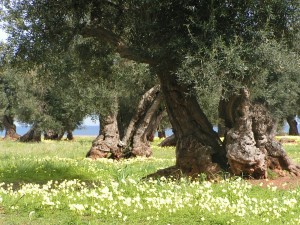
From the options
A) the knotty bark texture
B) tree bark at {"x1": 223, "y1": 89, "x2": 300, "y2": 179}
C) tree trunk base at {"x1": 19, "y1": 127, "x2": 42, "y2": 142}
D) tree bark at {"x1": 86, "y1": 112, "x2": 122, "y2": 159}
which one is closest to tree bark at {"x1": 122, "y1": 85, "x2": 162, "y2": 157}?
the knotty bark texture

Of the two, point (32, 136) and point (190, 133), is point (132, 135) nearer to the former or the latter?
point (190, 133)

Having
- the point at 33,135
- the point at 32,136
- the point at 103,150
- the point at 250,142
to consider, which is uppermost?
the point at 33,135

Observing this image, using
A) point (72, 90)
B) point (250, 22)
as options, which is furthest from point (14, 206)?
point (72, 90)

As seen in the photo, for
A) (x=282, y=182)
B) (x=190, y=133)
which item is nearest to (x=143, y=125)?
(x=190, y=133)

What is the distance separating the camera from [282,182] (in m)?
15.0

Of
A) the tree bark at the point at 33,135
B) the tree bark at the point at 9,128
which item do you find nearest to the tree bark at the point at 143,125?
the tree bark at the point at 33,135

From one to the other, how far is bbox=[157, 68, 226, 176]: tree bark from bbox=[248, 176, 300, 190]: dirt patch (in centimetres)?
160

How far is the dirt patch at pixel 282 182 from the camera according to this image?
→ 14.0 metres

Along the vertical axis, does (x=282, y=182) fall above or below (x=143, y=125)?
below

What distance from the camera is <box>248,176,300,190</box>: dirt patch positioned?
553 inches

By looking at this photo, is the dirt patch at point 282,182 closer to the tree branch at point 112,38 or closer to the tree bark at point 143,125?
the tree branch at point 112,38

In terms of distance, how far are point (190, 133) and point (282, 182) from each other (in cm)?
371

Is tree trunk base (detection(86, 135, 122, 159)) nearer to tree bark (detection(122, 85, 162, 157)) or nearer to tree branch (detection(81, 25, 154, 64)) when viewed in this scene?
tree bark (detection(122, 85, 162, 157))

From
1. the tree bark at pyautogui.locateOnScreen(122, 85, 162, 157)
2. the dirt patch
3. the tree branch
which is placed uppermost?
the tree branch
